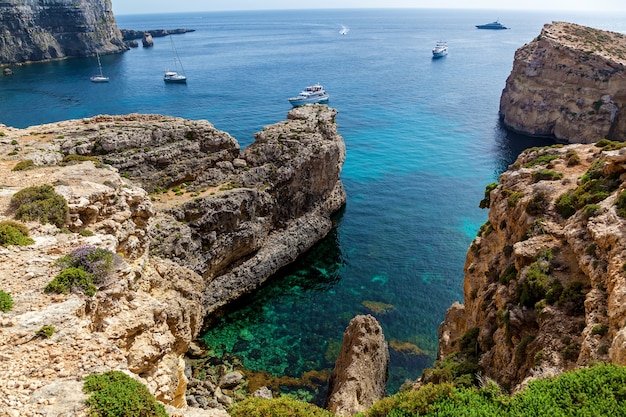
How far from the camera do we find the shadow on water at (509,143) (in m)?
85.2

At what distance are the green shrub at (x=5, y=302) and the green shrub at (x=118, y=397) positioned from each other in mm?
5018

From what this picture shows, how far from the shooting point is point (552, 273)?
22625mm

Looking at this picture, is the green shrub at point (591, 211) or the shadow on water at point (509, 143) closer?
the green shrub at point (591, 211)

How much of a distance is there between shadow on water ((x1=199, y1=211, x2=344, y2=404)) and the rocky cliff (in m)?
2.41

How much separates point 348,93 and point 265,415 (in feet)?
393

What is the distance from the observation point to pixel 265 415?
16281mm

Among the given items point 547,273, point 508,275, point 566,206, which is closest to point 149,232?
point 508,275

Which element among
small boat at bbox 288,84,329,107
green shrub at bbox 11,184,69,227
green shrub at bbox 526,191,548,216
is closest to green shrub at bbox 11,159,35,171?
green shrub at bbox 11,184,69,227

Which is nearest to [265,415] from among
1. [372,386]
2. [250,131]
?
[372,386]

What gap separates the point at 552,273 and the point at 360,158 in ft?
210

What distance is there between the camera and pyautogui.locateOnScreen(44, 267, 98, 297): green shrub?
17.7 meters

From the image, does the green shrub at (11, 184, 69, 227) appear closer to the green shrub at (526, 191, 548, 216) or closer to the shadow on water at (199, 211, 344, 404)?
the shadow on water at (199, 211, 344, 404)

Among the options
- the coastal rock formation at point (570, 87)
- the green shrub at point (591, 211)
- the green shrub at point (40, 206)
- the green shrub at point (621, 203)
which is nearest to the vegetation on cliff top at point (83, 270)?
the green shrub at point (40, 206)

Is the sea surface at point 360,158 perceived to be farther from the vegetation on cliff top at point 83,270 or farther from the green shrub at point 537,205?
the vegetation on cliff top at point 83,270
